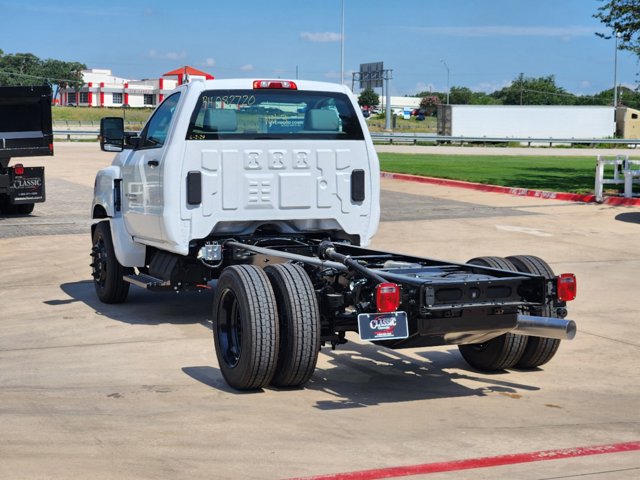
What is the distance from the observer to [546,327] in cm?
682

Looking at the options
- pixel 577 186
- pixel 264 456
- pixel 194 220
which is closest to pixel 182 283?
pixel 194 220

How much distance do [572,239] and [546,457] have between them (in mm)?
11030

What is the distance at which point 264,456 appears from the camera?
5.83 metres

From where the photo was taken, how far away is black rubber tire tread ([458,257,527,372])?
766cm

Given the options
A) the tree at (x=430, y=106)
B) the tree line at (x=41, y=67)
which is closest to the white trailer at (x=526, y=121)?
the tree at (x=430, y=106)

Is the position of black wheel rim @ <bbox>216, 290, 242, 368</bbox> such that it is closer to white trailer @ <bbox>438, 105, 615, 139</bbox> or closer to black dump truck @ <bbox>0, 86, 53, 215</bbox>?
black dump truck @ <bbox>0, 86, 53, 215</bbox>

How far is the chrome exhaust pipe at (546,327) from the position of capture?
669 centimetres

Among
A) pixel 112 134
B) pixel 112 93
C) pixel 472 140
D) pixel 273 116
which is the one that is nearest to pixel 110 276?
pixel 112 134

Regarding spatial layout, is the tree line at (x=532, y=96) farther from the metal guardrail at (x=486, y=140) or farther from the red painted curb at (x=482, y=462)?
the red painted curb at (x=482, y=462)

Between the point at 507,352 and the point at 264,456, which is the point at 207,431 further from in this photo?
the point at 507,352

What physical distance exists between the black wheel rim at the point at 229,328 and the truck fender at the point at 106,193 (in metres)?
3.36

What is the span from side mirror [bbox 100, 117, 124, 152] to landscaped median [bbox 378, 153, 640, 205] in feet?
45.0

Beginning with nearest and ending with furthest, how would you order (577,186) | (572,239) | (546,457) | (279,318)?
1. (546,457)
2. (279,318)
3. (572,239)
4. (577,186)

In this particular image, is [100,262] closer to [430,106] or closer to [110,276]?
[110,276]
